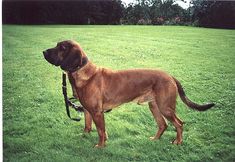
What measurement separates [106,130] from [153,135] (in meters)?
0.60

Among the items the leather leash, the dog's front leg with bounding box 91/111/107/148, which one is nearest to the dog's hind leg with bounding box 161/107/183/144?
the dog's front leg with bounding box 91/111/107/148

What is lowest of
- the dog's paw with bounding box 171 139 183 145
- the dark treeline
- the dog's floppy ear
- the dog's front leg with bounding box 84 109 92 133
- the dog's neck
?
the dog's paw with bounding box 171 139 183 145

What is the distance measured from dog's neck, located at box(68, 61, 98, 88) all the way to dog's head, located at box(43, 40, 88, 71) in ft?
0.30

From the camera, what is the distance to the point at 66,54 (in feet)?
12.3

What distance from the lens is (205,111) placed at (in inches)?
168

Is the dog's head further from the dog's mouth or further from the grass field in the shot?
the grass field

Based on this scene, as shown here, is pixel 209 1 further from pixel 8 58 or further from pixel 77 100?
pixel 8 58

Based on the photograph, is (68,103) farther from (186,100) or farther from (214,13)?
(214,13)

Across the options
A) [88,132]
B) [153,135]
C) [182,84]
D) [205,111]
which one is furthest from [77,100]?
[205,111]

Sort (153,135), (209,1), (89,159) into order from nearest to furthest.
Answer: (89,159), (153,135), (209,1)

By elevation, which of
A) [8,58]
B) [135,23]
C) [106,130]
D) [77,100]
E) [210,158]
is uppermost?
[135,23]

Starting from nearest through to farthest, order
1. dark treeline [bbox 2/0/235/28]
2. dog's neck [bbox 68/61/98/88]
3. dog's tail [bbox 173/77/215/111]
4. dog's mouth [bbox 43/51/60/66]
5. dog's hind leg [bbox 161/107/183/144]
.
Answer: dog's mouth [bbox 43/51/60/66], dog's neck [bbox 68/61/98/88], dog's hind leg [bbox 161/107/183/144], dog's tail [bbox 173/77/215/111], dark treeline [bbox 2/0/235/28]

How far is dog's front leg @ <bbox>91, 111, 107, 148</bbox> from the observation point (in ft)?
12.9

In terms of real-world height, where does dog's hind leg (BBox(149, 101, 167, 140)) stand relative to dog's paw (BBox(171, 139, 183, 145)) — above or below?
above
